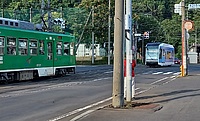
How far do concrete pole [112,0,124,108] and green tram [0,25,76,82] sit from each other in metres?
11.4

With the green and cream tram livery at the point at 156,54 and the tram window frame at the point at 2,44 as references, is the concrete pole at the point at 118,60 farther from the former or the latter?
the green and cream tram livery at the point at 156,54

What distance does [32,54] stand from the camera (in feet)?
88.4

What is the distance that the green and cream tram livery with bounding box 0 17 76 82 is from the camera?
80.0 ft

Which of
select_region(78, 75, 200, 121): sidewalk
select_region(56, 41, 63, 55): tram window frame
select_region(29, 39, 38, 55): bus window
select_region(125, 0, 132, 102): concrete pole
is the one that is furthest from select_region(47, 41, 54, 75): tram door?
select_region(125, 0, 132, 102): concrete pole

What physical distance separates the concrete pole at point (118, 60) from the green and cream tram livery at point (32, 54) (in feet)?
37.4

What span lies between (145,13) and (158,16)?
11.3m

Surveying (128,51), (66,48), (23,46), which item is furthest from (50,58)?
(128,51)

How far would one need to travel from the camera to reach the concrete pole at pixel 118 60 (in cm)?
1377

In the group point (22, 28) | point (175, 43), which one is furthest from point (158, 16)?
point (22, 28)

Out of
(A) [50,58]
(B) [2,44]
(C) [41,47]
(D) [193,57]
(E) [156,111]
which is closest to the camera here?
(E) [156,111]

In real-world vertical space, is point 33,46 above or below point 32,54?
above

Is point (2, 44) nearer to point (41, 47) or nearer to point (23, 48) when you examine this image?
point (23, 48)

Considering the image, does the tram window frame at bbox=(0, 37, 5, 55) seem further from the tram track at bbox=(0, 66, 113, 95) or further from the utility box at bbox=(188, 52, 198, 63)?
the utility box at bbox=(188, 52, 198, 63)

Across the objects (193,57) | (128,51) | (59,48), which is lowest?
(193,57)
